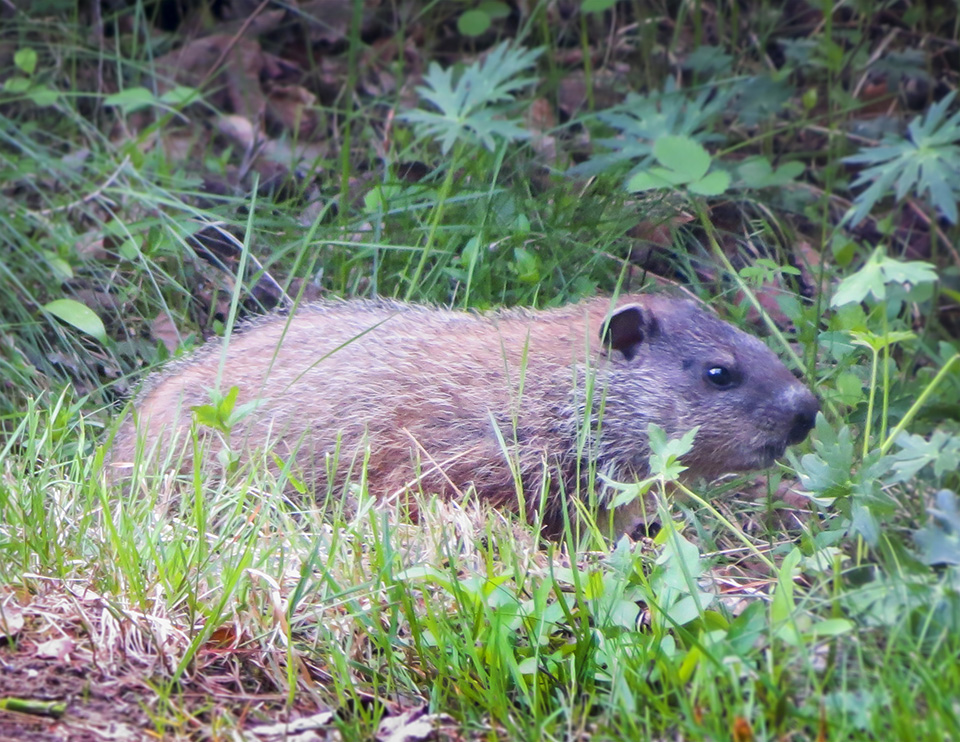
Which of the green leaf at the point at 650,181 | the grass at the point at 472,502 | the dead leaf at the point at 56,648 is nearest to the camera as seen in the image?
the grass at the point at 472,502

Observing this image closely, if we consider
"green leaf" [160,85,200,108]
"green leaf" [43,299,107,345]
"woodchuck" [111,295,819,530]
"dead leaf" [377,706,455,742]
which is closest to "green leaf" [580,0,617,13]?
"green leaf" [160,85,200,108]

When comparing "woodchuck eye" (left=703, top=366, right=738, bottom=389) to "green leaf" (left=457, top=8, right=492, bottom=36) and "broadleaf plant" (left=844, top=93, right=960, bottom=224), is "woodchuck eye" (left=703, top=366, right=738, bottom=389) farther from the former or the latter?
"green leaf" (left=457, top=8, right=492, bottom=36)

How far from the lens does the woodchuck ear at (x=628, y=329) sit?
14.4 ft

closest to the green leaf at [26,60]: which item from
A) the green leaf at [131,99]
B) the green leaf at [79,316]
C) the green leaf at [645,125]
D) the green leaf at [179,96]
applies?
the green leaf at [131,99]

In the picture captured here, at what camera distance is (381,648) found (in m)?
3.16

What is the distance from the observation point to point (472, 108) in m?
6.15

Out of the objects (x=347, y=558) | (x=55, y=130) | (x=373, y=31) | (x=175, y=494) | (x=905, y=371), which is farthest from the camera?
(x=373, y=31)

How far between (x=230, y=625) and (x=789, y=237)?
3.90 m

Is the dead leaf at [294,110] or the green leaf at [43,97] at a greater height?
the green leaf at [43,97]

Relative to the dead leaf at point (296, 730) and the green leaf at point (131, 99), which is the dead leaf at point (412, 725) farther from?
the green leaf at point (131, 99)

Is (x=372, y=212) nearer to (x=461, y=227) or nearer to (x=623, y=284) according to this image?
(x=461, y=227)

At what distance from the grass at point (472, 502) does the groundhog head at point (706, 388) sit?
195 mm

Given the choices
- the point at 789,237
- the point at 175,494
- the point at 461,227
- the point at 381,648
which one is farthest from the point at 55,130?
the point at 381,648

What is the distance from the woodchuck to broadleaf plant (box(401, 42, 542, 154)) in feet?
5.24
